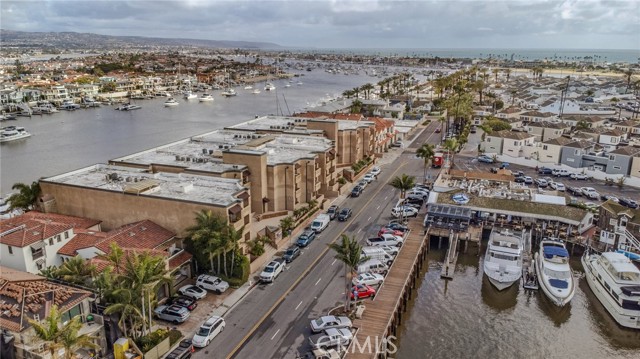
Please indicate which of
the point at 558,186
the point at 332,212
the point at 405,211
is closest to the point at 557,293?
the point at 405,211

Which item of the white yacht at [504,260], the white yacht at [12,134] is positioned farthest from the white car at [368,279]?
the white yacht at [12,134]

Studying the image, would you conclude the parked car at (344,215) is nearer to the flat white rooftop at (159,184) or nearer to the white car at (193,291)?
the flat white rooftop at (159,184)

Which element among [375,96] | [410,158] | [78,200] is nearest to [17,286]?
[78,200]

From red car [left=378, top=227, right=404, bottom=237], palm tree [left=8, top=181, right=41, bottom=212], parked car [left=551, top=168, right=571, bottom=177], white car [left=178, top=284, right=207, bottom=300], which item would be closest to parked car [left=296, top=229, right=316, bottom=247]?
red car [left=378, top=227, right=404, bottom=237]

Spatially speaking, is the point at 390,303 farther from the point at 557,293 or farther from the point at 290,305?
the point at 557,293

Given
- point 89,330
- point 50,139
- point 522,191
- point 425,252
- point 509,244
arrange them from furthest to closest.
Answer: point 50,139
point 522,191
point 425,252
point 509,244
point 89,330

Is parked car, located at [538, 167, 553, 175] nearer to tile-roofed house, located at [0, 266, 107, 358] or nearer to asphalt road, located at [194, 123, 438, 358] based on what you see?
asphalt road, located at [194, 123, 438, 358]

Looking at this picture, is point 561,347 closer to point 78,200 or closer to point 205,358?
point 205,358
